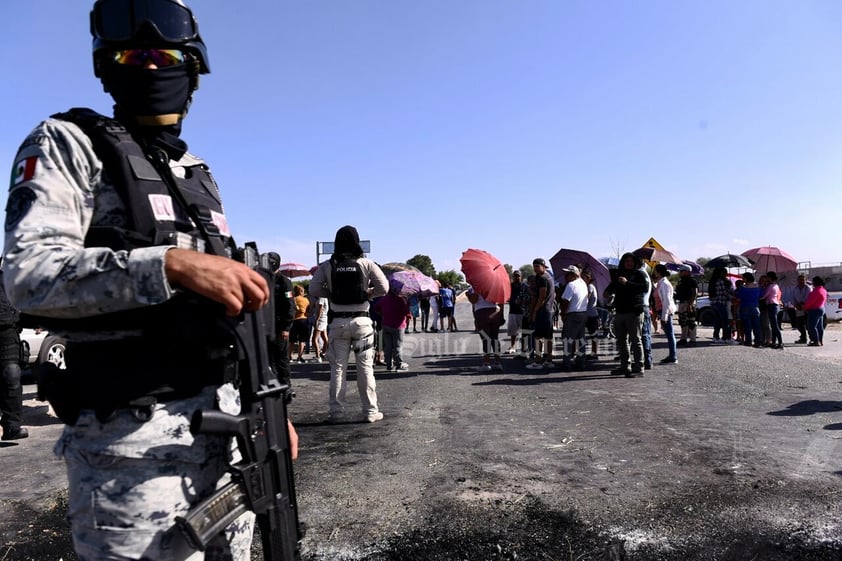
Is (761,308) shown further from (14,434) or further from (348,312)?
(14,434)

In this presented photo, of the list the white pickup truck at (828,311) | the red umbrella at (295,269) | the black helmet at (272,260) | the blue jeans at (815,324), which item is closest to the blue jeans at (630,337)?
the blue jeans at (815,324)

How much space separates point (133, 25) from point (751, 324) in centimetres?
1410

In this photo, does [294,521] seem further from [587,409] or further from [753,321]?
[753,321]

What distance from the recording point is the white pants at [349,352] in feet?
19.1

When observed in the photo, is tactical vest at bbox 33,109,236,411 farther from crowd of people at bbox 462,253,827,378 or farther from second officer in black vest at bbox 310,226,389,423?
crowd of people at bbox 462,253,827,378

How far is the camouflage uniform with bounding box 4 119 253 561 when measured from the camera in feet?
3.97

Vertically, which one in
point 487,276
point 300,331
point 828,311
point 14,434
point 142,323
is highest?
point 487,276

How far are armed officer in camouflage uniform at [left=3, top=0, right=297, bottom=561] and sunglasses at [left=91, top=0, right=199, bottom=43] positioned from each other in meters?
0.28

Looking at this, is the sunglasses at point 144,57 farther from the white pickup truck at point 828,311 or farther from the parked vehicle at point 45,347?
the white pickup truck at point 828,311

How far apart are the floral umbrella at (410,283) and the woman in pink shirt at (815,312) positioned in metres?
8.74

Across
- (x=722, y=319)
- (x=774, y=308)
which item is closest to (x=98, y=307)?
(x=774, y=308)

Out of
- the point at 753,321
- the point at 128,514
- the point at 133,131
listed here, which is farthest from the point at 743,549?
the point at 753,321

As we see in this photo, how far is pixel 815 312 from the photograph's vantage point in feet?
42.2

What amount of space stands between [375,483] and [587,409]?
3279 millimetres
